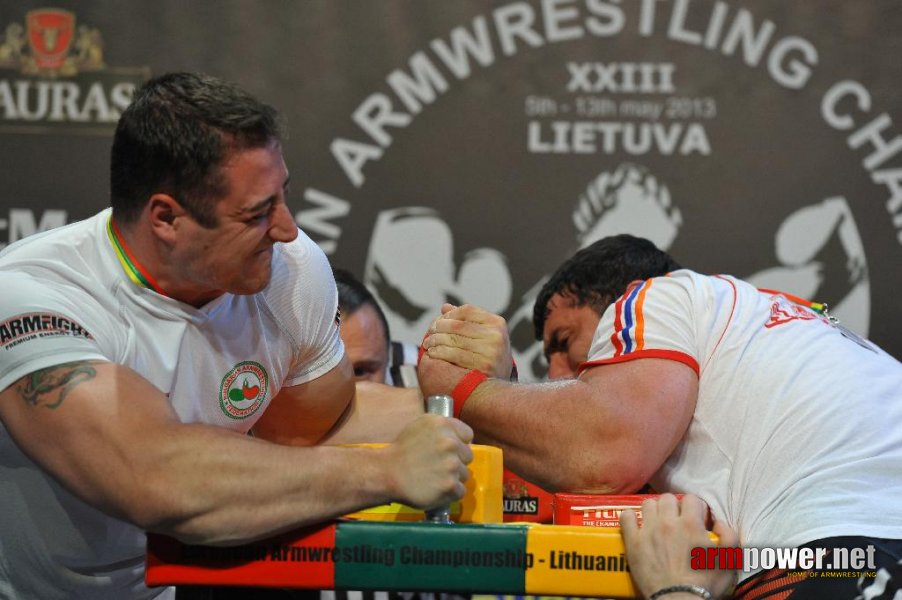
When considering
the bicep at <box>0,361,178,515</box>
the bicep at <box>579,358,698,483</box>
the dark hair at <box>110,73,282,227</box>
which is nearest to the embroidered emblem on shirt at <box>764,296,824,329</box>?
the bicep at <box>579,358,698,483</box>

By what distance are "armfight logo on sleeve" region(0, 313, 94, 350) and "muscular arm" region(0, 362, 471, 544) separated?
0.19 feet

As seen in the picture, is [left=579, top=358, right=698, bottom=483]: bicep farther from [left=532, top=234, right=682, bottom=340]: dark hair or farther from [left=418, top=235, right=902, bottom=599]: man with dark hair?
[left=532, top=234, right=682, bottom=340]: dark hair

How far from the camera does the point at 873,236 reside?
3.02 metres

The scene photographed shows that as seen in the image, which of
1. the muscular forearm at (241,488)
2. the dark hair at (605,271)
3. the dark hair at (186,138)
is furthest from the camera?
the dark hair at (605,271)

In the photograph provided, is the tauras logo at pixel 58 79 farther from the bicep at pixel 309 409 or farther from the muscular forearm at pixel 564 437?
the muscular forearm at pixel 564 437

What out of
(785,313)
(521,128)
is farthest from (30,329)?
(521,128)

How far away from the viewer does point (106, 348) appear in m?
1.45

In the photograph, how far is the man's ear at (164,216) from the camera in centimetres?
151

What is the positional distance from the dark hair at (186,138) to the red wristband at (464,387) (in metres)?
0.54

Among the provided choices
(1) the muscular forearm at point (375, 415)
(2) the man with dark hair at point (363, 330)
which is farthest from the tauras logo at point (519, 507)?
(2) the man with dark hair at point (363, 330)

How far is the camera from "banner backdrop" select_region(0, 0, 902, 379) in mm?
3035

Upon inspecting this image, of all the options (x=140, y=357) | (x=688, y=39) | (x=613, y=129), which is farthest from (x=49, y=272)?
(x=688, y=39)

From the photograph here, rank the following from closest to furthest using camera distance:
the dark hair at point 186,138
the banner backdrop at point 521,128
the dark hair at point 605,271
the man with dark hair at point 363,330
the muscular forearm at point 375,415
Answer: the dark hair at point 186,138 → the muscular forearm at point 375,415 → the dark hair at point 605,271 → the man with dark hair at point 363,330 → the banner backdrop at point 521,128

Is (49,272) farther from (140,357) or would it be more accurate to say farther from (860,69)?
(860,69)
